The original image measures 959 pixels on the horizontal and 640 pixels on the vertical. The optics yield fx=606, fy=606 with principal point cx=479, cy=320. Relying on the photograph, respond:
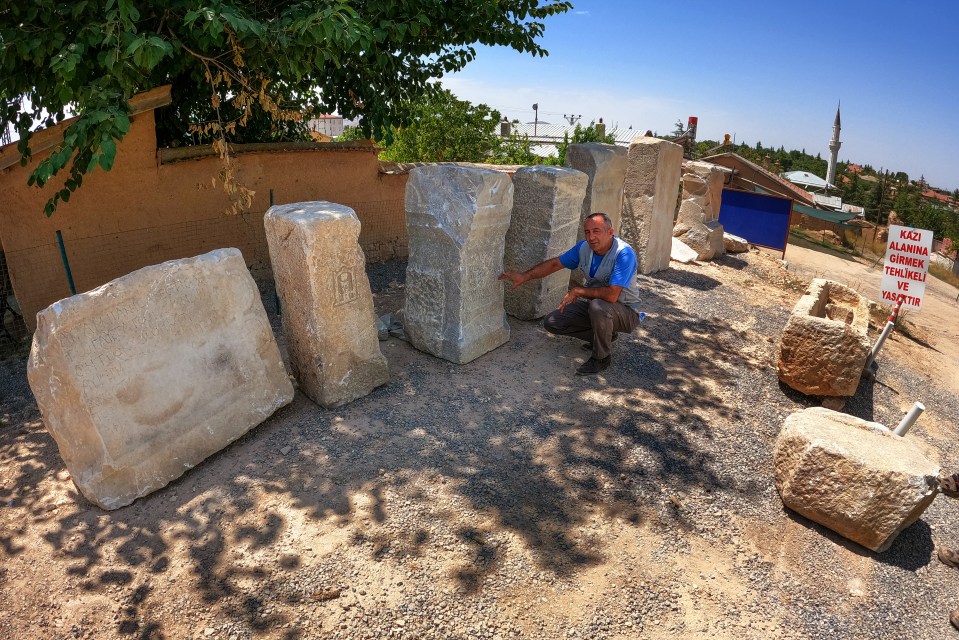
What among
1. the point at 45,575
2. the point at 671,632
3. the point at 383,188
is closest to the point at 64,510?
the point at 45,575

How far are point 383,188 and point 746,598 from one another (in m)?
5.77

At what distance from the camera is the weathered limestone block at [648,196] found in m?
7.39

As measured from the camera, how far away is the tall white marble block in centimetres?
623

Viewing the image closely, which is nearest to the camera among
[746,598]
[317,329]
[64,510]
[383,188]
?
[746,598]

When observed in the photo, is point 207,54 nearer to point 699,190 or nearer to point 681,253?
point 681,253

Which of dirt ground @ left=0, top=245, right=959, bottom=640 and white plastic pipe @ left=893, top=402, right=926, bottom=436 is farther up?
white plastic pipe @ left=893, top=402, right=926, bottom=436

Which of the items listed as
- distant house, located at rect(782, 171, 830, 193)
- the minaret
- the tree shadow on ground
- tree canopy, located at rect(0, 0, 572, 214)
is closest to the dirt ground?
the tree shadow on ground

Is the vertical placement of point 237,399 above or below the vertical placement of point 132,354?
below

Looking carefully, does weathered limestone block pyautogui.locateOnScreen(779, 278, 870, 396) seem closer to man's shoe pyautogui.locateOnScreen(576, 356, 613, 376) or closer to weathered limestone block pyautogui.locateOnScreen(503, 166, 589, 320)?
man's shoe pyautogui.locateOnScreen(576, 356, 613, 376)

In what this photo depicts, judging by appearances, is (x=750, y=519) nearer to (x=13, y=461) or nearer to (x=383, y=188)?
(x=13, y=461)

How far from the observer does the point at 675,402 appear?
433 centimetres

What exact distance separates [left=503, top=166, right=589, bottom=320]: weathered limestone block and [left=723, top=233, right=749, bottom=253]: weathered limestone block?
4.86m

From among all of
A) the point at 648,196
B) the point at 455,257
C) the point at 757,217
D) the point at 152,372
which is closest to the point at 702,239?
the point at 648,196

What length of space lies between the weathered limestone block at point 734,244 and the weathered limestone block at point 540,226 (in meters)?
4.86
